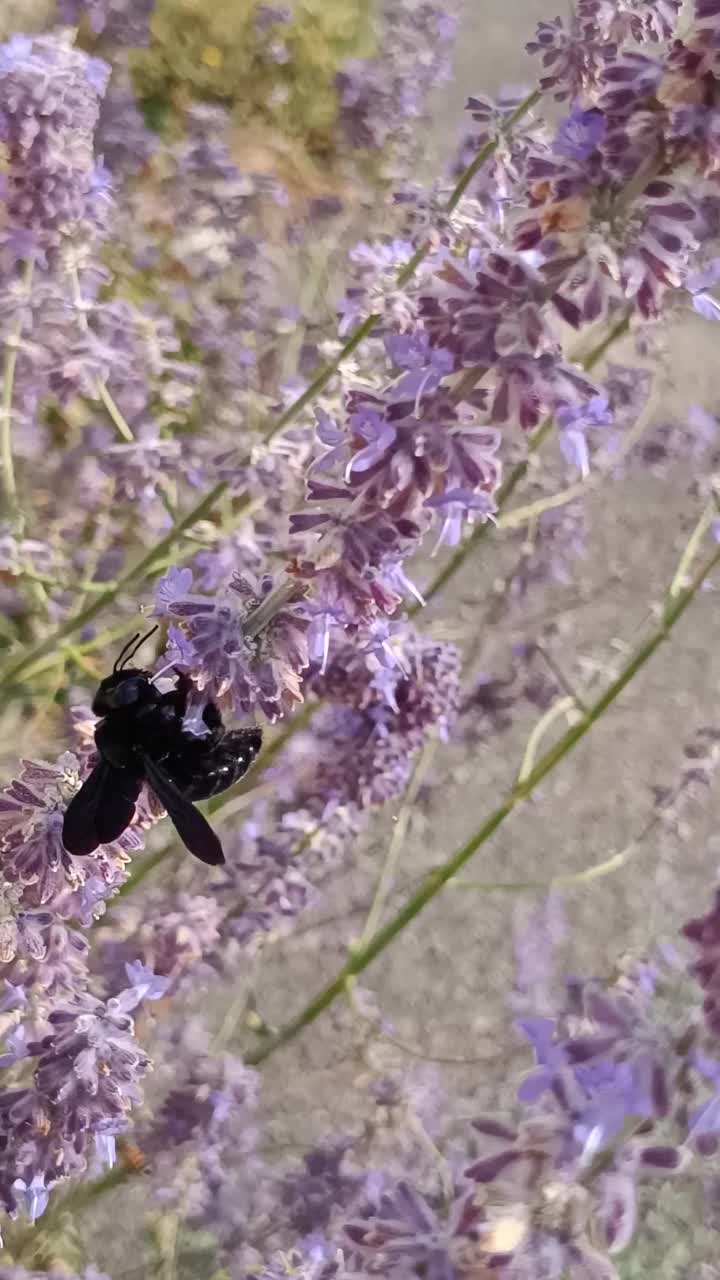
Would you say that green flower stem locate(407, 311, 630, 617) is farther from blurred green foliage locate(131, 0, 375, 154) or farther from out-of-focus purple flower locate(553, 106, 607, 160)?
blurred green foliage locate(131, 0, 375, 154)

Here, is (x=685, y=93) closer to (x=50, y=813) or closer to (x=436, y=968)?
(x=50, y=813)

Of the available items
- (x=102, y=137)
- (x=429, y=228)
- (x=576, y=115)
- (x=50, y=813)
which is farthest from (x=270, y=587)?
(x=102, y=137)

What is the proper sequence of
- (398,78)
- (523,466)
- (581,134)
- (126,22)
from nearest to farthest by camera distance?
(581,134) → (523,466) → (126,22) → (398,78)

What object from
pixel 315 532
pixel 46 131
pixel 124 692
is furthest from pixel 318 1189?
pixel 46 131

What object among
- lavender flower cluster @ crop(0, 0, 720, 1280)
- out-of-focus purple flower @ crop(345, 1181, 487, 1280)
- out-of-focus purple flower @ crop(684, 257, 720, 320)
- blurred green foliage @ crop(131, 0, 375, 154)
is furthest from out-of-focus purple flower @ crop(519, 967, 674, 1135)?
blurred green foliage @ crop(131, 0, 375, 154)

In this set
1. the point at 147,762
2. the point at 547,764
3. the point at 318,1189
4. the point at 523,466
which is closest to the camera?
the point at 147,762

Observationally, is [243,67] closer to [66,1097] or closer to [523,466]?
[523,466]
